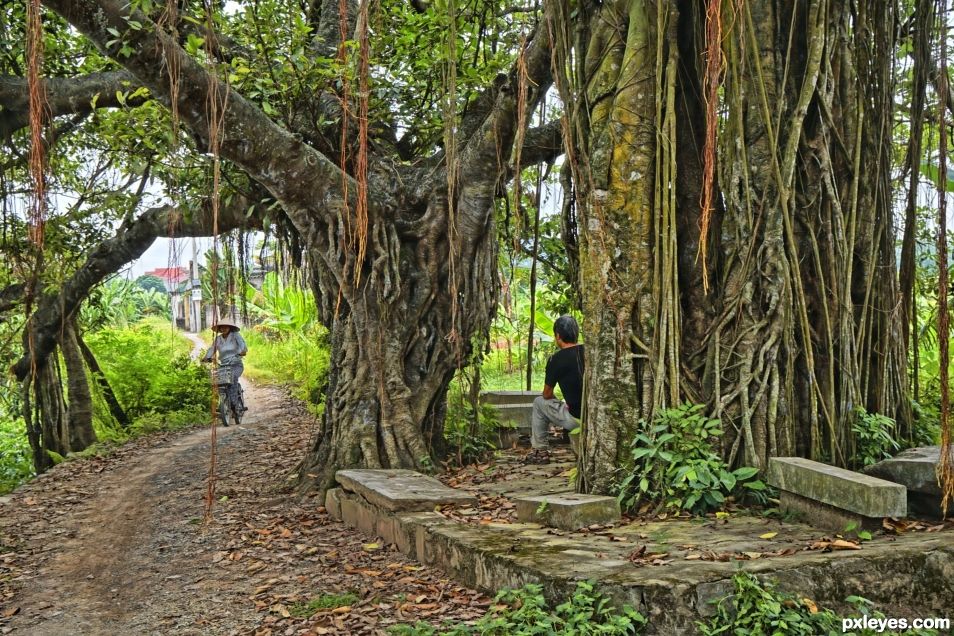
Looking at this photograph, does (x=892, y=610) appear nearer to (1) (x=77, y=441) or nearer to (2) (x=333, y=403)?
(2) (x=333, y=403)

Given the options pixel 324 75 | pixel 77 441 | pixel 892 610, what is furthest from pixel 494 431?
pixel 77 441

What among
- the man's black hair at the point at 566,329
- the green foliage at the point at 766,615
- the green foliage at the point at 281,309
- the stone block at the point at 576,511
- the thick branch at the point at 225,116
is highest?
the thick branch at the point at 225,116

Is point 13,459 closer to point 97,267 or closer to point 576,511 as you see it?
point 97,267

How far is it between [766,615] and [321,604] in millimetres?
2160

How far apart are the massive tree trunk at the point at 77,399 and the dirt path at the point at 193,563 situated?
211 centimetres

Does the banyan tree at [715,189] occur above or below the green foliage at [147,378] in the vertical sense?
above

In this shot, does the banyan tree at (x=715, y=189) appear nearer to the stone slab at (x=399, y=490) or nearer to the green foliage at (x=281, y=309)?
the stone slab at (x=399, y=490)

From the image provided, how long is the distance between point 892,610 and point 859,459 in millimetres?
1297

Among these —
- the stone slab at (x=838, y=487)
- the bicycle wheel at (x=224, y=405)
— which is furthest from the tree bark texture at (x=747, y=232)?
the bicycle wheel at (x=224, y=405)

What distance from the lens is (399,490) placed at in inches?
213

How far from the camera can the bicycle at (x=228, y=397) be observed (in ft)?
36.6

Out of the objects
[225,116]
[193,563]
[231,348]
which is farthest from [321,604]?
[231,348]

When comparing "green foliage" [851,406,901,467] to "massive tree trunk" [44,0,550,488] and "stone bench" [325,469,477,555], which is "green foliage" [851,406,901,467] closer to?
"stone bench" [325,469,477,555]

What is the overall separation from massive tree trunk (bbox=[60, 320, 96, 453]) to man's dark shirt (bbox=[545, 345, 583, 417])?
6780 mm
